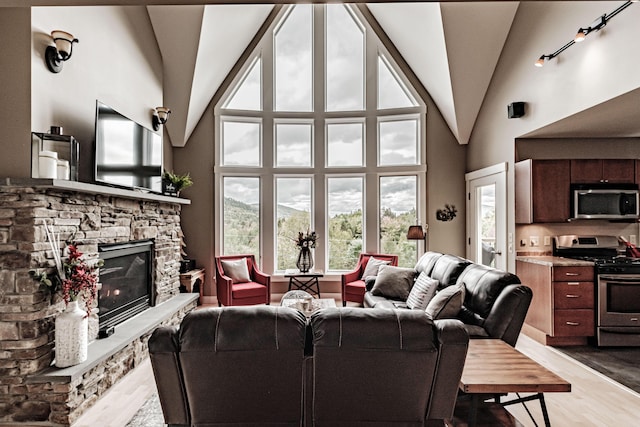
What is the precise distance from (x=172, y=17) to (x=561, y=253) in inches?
223

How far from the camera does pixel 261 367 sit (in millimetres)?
2031

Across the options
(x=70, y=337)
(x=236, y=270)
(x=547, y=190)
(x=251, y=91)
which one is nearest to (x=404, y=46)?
(x=251, y=91)

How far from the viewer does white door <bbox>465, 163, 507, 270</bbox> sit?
5.69 m

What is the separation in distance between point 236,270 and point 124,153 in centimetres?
266

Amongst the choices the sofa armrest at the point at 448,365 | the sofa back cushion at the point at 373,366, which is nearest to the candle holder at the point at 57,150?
the sofa back cushion at the point at 373,366

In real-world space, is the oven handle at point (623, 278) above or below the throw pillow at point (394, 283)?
above

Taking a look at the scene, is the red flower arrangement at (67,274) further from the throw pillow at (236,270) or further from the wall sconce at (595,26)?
the wall sconce at (595,26)

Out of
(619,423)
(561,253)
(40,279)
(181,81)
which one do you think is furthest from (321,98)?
(619,423)

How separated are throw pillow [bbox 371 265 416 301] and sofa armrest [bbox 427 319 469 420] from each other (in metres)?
2.87

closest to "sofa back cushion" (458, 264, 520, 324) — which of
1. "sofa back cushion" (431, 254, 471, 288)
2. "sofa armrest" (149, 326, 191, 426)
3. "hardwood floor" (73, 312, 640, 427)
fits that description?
"sofa back cushion" (431, 254, 471, 288)

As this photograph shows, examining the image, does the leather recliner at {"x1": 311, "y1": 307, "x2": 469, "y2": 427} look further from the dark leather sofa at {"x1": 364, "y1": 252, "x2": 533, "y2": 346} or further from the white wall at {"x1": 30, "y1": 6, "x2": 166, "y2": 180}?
the white wall at {"x1": 30, "y1": 6, "x2": 166, "y2": 180}

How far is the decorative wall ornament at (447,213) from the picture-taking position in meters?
7.03

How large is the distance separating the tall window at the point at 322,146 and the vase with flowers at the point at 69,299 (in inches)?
157

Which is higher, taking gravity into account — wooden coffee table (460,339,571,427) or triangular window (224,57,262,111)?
triangular window (224,57,262,111)
